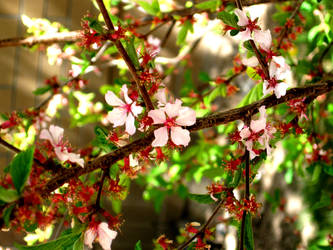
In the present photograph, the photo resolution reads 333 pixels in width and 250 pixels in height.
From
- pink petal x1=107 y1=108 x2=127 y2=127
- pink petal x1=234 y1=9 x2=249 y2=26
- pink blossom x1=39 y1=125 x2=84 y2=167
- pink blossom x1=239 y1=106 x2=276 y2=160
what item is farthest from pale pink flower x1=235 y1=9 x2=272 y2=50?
pink blossom x1=39 y1=125 x2=84 y2=167

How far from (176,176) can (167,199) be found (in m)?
0.68

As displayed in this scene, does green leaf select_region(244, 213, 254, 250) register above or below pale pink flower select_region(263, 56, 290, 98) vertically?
below

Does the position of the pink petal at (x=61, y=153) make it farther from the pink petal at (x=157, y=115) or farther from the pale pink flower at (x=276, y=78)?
the pale pink flower at (x=276, y=78)

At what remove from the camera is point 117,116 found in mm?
549

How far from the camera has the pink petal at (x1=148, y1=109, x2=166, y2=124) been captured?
50 cm

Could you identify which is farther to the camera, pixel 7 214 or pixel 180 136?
pixel 180 136

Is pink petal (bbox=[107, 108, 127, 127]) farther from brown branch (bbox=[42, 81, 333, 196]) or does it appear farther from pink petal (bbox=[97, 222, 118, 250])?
pink petal (bbox=[97, 222, 118, 250])

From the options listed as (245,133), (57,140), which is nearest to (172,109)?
(245,133)

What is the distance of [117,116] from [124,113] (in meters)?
0.01

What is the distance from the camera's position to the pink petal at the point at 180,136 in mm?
519

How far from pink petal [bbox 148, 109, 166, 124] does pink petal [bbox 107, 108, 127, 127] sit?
64 millimetres

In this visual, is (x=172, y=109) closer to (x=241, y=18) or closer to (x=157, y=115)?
(x=157, y=115)

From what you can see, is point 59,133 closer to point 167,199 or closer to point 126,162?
point 126,162

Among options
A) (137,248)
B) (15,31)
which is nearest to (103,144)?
(137,248)
